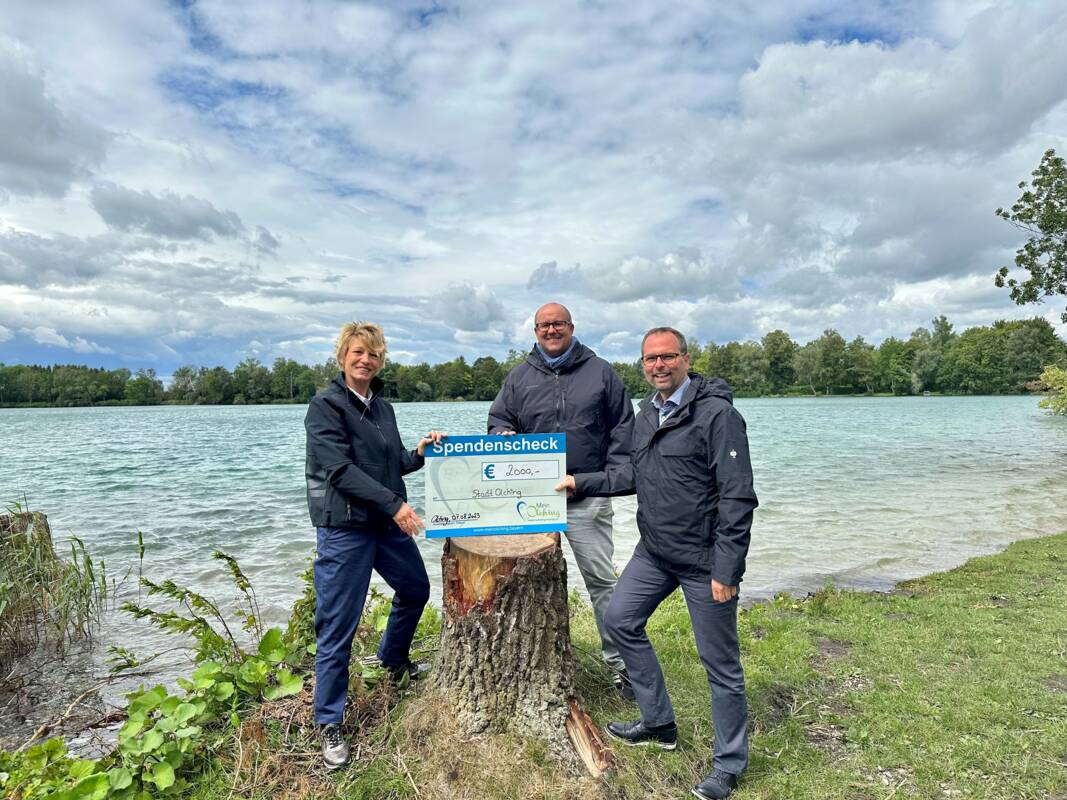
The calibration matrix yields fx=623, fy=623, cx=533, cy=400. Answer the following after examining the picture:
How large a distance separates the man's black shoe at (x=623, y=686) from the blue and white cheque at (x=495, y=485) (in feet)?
4.28

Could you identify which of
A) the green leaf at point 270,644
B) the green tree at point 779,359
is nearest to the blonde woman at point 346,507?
the green leaf at point 270,644

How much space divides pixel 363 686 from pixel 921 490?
18.5 meters

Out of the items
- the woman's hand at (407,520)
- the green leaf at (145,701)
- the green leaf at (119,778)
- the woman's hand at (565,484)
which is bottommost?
the green leaf at (119,778)

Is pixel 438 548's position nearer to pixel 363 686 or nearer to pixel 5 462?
pixel 363 686

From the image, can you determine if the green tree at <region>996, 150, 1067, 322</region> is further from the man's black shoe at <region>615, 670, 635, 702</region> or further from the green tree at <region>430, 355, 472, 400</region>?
the green tree at <region>430, 355, 472, 400</region>

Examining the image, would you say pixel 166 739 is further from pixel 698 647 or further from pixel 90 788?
pixel 698 647

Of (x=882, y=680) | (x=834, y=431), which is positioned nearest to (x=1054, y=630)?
(x=882, y=680)

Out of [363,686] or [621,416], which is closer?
[363,686]

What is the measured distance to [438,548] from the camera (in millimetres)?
11383

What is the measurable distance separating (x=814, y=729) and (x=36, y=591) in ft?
27.4

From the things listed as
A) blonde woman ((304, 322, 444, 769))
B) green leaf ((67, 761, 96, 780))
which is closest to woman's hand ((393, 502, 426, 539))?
blonde woman ((304, 322, 444, 769))

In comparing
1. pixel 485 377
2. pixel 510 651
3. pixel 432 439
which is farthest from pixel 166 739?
pixel 485 377

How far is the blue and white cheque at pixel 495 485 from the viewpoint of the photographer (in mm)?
4125

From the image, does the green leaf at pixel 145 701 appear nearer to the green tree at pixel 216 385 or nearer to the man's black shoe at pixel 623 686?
the man's black shoe at pixel 623 686
